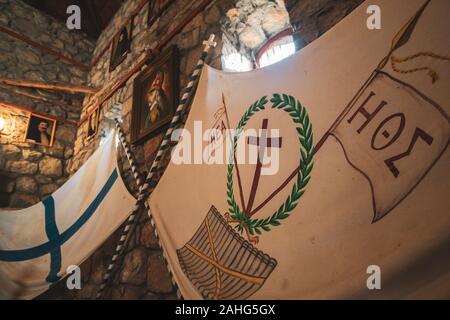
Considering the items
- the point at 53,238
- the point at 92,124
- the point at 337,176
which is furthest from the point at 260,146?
the point at 92,124

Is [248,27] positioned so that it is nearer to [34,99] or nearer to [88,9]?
[34,99]

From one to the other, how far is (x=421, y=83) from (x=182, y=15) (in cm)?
222

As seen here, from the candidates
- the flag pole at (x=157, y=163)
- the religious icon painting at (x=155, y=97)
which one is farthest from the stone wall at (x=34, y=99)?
the flag pole at (x=157, y=163)

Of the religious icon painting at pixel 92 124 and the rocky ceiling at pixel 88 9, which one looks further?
the rocky ceiling at pixel 88 9

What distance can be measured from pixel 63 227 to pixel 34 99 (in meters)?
2.61

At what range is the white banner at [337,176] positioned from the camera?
0.71 metres

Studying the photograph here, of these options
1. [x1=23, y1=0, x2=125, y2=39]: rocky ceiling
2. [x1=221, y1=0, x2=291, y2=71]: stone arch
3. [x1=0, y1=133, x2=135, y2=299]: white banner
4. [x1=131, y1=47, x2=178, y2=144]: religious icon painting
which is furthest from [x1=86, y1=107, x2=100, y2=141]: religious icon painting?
[x1=221, y1=0, x2=291, y2=71]: stone arch

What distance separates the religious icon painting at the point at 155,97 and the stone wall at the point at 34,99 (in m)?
2.01

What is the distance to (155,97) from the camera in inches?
90.7

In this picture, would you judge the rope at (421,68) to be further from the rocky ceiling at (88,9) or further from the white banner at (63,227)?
the rocky ceiling at (88,9)

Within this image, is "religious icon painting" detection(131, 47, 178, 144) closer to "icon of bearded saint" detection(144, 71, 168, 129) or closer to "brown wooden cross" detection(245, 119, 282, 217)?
"icon of bearded saint" detection(144, 71, 168, 129)

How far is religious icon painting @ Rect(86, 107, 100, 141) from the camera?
11.3 feet

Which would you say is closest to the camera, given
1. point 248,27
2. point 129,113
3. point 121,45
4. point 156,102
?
point 248,27

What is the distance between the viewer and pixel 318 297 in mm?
848
